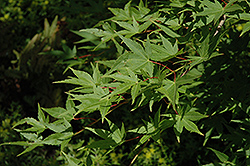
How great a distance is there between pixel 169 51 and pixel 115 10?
15.6 inches

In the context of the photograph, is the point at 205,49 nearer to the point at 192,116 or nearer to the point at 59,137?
the point at 192,116

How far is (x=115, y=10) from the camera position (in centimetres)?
126

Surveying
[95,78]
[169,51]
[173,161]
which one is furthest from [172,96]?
[173,161]

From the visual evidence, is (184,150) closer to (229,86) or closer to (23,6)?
(229,86)

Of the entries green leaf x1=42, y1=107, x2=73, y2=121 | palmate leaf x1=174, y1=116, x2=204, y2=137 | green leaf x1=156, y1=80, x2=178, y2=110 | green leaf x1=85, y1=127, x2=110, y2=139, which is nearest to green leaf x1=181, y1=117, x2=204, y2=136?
palmate leaf x1=174, y1=116, x2=204, y2=137

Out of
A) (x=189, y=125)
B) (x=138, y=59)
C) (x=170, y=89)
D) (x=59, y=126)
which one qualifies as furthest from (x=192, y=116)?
(x=59, y=126)

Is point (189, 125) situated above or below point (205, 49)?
below

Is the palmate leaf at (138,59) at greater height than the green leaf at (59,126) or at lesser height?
greater

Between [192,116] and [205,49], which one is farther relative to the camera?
[192,116]

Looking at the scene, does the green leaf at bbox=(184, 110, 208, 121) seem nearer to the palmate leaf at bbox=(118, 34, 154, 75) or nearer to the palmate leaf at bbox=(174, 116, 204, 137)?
the palmate leaf at bbox=(174, 116, 204, 137)

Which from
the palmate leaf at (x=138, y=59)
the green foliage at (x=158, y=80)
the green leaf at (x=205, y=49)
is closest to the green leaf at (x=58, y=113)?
the green foliage at (x=158, y=80)

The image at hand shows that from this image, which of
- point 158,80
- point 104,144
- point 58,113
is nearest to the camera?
point 158,80

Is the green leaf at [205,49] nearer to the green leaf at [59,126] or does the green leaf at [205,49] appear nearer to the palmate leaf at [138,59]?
the palmate leaf at [138,59]

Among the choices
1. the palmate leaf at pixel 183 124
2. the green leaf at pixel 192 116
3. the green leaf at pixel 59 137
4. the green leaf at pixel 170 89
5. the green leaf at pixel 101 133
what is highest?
the green leaf at pixel 170 89
